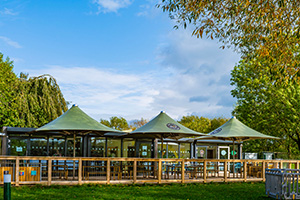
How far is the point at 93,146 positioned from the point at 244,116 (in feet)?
52.0

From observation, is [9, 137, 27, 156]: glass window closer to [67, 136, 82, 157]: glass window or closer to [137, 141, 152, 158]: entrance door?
A: [67, 136, 82, 157]: glass window

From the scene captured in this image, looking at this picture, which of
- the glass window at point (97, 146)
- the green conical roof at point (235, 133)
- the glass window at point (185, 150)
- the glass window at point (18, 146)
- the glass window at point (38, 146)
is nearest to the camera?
the green conical roof at point (235, 133)

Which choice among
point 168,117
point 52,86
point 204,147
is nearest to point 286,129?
point 204,147

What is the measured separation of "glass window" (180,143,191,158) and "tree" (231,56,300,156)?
8.17m

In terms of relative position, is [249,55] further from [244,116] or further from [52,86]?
[244,116]

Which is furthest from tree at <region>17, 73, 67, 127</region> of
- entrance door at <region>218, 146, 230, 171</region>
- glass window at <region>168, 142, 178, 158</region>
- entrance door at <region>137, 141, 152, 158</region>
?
entrance door at <region>218, 146, 230, 171</region>

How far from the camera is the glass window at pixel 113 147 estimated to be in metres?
20.7

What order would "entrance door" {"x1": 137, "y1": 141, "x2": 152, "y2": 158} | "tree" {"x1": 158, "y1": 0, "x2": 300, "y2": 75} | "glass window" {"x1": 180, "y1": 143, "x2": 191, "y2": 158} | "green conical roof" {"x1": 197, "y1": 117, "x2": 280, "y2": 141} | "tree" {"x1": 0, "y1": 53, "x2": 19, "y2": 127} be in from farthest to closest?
"glass window" {"x1": 180, "y1": 143, "x2": 191, "y2": 158}
"tree" {"x1": 0, "y1": 53, "x2": 19, "y2": 127}
"entrance door" {"x1": 137, "y1": 141, "x2": 152, "y2": 158}
"green conical roof" {"x1": 197, "y1": 117, "x2": 280, "y2": 141}
"tree" {"x1": 158, "y1": 0, "x2": 300, "y2": 75}

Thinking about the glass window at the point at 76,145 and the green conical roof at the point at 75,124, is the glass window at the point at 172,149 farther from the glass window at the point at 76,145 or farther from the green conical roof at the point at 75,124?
the green conical roof at the point at 75,124

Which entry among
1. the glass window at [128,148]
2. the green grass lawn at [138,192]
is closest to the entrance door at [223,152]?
the glass window at [128,148]

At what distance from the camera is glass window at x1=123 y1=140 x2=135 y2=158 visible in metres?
21.1

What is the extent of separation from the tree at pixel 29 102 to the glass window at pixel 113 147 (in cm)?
589

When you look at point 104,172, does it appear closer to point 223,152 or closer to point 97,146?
point 97,146

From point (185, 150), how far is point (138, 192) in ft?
38.5
